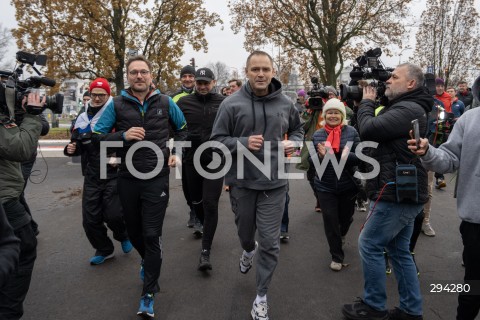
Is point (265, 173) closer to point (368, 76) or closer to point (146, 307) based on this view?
point (368, 76)

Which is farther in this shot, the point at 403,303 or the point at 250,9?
the point at 250,9

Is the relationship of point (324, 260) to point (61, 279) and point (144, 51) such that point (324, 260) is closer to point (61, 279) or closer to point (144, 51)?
point (61, 279)

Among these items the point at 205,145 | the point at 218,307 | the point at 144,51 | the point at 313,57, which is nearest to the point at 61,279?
the point at 218,307

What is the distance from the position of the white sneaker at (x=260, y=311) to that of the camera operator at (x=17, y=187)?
1781 mm

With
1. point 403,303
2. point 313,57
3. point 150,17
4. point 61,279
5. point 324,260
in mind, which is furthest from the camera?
point 313,57

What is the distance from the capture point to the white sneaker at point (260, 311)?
285cm

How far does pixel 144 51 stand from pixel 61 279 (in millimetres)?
15616

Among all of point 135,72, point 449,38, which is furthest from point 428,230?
point 449,38

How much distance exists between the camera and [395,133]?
2.65m

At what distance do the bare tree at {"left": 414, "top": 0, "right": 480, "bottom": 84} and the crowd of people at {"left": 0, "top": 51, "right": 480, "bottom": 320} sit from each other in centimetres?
2360

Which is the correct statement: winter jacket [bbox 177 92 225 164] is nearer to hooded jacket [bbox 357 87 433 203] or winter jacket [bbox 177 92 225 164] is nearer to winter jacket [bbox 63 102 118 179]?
winter jacket [bbox 63 102 118 179]

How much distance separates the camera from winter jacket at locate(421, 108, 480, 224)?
2311 mm

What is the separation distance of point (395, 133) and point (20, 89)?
2.86 meters

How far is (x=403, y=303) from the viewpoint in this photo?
284 cm
